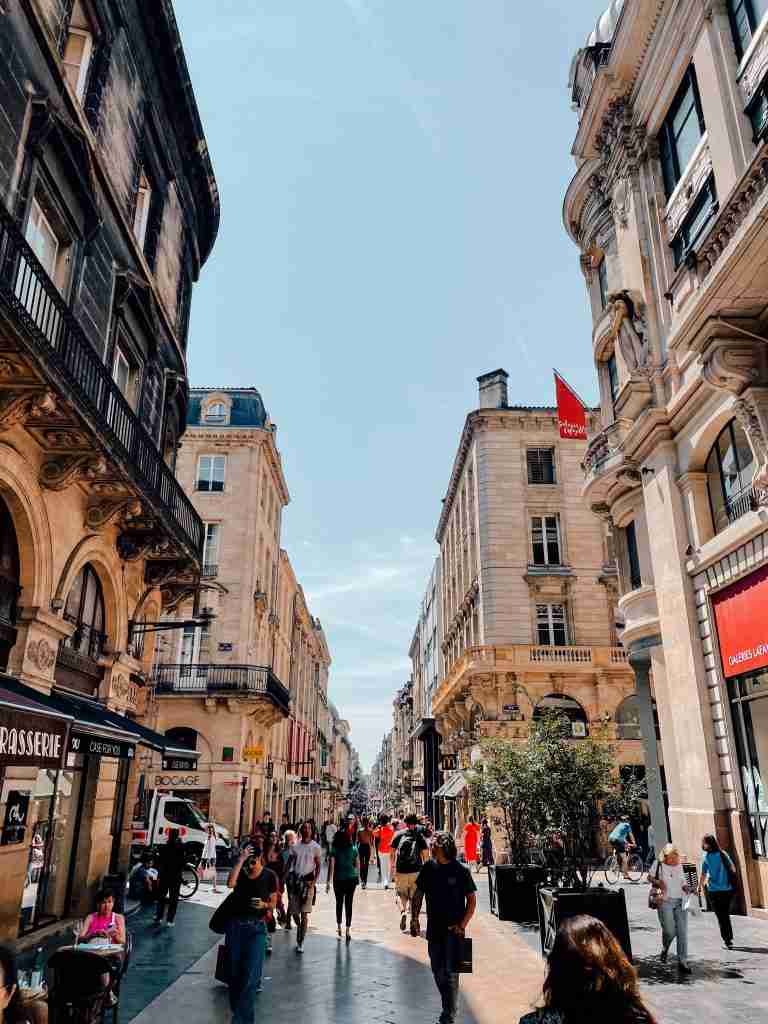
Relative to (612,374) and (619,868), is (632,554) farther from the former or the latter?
(619,868)

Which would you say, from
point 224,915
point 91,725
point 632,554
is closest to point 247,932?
point 224,915

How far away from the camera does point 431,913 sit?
684 centimetres

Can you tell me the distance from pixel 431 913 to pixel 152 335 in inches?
483

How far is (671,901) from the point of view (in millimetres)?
8422

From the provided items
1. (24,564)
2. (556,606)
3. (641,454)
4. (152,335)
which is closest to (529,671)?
(556,606)

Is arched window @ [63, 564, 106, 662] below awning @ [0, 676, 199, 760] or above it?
above

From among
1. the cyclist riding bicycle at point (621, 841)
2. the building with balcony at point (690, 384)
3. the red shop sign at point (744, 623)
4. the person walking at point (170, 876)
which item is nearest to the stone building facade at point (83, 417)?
the person walking at point (170, 876)

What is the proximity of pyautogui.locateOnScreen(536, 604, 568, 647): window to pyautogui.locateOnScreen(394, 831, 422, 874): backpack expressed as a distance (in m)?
19.2

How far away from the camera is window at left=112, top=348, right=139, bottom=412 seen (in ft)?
45.5

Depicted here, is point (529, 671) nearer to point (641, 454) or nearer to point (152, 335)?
point (641, 454)

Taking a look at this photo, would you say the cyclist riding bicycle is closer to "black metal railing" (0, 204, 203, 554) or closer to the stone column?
the stone column

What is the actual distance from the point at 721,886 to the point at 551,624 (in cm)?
2184

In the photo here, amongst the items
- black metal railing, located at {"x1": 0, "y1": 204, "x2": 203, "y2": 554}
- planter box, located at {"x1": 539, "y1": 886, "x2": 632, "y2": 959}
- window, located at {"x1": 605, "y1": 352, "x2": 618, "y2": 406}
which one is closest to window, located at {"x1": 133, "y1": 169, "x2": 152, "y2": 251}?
black metal railing, located at {"x1": 0, "y1": 204, "x2": 203, "y2": 554}

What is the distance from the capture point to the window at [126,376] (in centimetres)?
1387
